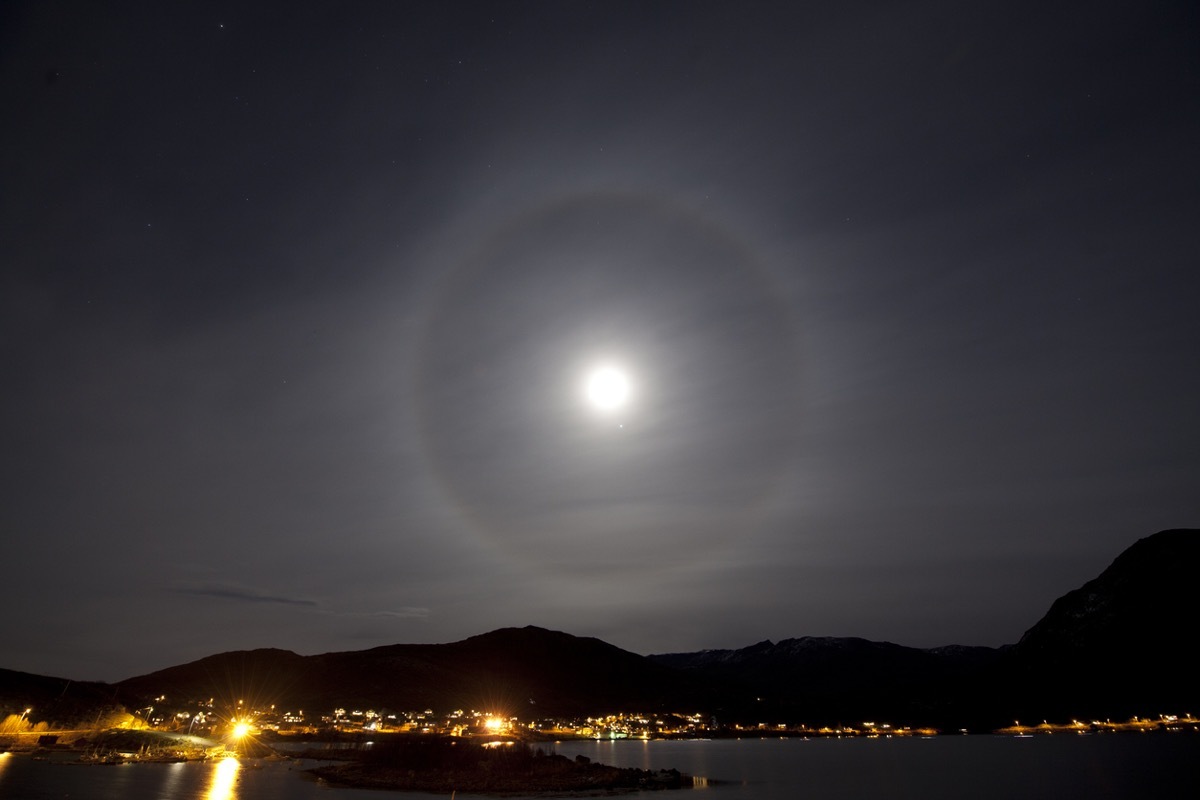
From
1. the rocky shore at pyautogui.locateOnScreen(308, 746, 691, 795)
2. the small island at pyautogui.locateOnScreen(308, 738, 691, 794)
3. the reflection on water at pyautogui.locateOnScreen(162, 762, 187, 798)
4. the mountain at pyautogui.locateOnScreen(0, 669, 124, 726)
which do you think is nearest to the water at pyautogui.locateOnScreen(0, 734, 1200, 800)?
the reflection on water at pyautogui.locateOnScreen(162, 762, 187, 798)

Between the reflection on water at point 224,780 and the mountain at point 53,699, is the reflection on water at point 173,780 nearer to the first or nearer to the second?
the reflection on water at point 224,780

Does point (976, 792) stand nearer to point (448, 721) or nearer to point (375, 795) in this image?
point (375, 795)

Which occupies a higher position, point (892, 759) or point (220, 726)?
point (220, 726)

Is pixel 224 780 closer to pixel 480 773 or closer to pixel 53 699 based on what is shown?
pixel 480 773

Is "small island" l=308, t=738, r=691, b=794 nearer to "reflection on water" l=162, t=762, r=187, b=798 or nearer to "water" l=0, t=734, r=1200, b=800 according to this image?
"water" l=0, t=734, r=1200, b=800

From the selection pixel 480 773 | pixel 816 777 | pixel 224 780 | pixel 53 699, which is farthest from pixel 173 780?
pixel 816 777

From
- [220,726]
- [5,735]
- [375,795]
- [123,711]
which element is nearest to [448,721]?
[220,726]

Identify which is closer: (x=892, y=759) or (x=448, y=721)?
(x=892, y=759)
